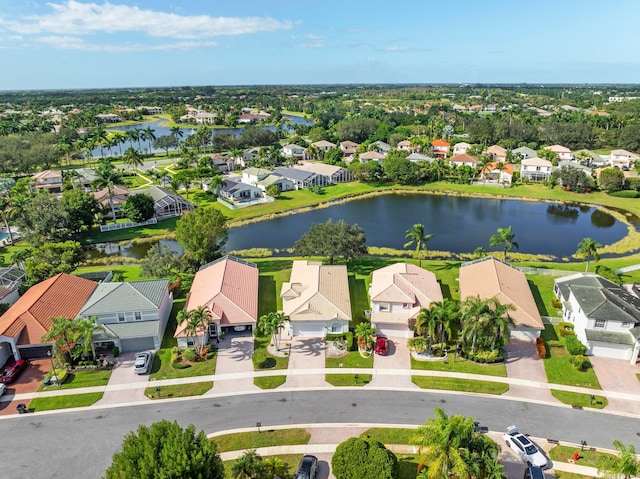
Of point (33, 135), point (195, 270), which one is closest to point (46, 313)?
point (195, 270)

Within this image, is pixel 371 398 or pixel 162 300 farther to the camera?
pixel 162 300

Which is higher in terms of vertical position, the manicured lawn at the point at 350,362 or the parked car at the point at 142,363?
the parked car at the point at 142,363

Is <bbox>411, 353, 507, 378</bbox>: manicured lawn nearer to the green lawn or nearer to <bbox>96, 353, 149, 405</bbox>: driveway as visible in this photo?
the green lawn

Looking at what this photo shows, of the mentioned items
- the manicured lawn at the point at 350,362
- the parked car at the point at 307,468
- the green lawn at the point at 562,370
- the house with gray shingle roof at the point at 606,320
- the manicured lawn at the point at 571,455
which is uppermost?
the house with gray shingle roof at the point at 606,320

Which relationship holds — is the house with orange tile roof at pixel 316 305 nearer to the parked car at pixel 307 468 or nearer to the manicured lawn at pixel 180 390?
the manicured lawn at pixel 180 390

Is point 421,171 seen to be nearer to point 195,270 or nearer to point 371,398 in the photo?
point 195,270

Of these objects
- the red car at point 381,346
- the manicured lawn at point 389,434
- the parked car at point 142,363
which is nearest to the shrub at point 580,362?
the red car at point 381,346

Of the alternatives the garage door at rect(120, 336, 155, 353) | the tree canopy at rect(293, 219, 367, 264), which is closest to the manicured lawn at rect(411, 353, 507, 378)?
the tree canopy at rect(293, 219, 367, 264)
